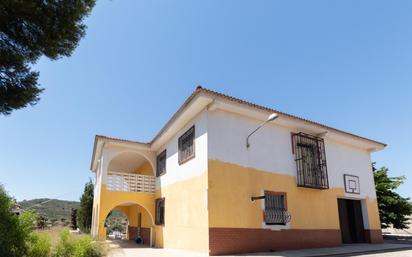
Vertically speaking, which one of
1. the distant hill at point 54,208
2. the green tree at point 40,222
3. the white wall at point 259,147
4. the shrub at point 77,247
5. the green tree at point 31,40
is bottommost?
the shrub at point 77,247

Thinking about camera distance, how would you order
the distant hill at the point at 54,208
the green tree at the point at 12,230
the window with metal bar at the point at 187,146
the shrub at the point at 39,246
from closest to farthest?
the green tree at the point at 12,230
the shrub at the point at 39,246
the window with metal bar at the point at 187,146
the distant hill at the point at 54,208

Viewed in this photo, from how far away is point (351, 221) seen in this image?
1616 centimetres

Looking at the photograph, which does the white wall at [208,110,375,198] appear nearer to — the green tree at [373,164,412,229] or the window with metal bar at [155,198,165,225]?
the window with metal bar at [155,198,165,225]

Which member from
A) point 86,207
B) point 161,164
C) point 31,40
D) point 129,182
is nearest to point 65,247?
point 31,40

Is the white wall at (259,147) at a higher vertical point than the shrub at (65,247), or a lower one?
higher

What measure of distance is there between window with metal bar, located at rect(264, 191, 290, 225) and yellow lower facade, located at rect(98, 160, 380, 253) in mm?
250

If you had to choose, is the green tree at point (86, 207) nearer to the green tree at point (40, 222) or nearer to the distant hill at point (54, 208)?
the green tree at point (40, 222)

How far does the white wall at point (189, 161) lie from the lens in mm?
11555

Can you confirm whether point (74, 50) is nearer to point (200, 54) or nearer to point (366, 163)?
point (200, 54)

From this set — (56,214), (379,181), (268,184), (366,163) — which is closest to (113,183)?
(268,184)

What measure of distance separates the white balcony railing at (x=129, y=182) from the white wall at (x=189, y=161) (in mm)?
819

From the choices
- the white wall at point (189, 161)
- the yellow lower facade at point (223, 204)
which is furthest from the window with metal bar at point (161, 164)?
the yellow lower facade at point (223, 204)

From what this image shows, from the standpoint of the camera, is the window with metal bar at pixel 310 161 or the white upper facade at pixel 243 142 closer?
the white upper facade at pixel 243 142

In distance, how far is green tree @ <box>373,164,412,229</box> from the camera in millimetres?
20719
